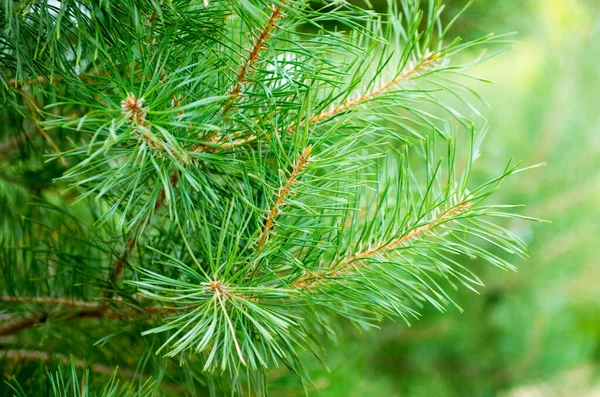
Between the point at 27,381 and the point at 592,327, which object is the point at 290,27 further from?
the point at 592,327

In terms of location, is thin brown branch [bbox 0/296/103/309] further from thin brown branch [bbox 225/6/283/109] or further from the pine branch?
thin brown branch [bbox 225/6/283/109]

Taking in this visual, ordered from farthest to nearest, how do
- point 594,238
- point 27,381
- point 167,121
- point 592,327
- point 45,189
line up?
point 592,327, point 594,238, point 45,189, point 27,381, point 167,121

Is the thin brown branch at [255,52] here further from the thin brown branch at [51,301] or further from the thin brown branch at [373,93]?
the thin brown branch at [51,301]

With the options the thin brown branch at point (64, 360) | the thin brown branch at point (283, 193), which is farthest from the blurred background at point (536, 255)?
the thin brown branch at point (283, 193)

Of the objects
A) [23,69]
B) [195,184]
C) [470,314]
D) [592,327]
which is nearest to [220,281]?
[195,184]

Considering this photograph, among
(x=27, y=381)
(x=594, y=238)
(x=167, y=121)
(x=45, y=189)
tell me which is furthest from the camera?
(x=594, y=238)

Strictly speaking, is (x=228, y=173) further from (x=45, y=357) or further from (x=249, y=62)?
(x=45, y=357)

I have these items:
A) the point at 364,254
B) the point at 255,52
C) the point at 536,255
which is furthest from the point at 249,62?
the point at 536,255
